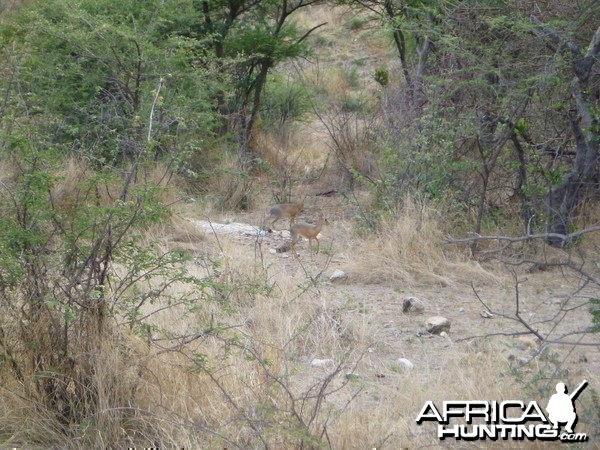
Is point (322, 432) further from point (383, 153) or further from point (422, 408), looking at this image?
point (383, 153)

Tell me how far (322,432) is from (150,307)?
7.74 ft

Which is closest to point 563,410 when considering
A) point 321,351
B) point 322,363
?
point 322,363

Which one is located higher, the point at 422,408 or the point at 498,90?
the point at 498,90

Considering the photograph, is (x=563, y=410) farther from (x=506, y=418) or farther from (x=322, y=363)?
(x=322, y=363)

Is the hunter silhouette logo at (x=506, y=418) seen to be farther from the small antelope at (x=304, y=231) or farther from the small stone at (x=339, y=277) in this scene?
the small antelope at (x=304, y=231)

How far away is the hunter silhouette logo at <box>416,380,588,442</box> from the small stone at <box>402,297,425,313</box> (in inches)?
83.9

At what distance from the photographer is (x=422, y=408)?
425cm

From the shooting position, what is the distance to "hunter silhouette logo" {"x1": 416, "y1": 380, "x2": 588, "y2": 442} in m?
3.61

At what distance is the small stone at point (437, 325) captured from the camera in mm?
5866

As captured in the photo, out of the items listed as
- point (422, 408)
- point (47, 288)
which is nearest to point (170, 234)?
point (47, 288)

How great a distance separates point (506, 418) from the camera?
3.81m

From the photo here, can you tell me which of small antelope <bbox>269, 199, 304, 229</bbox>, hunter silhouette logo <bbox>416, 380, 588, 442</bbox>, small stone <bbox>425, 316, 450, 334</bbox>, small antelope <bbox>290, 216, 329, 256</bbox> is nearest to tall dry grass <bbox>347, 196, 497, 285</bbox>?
small antelope <bbox>290, 216, 329, 256</bbox>

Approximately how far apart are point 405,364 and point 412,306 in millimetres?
1172

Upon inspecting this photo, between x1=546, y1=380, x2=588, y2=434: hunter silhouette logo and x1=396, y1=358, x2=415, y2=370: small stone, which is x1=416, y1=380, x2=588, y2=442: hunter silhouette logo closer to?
x1=546, y1=380, x2=588, y2=434: hunter silhouette logo
